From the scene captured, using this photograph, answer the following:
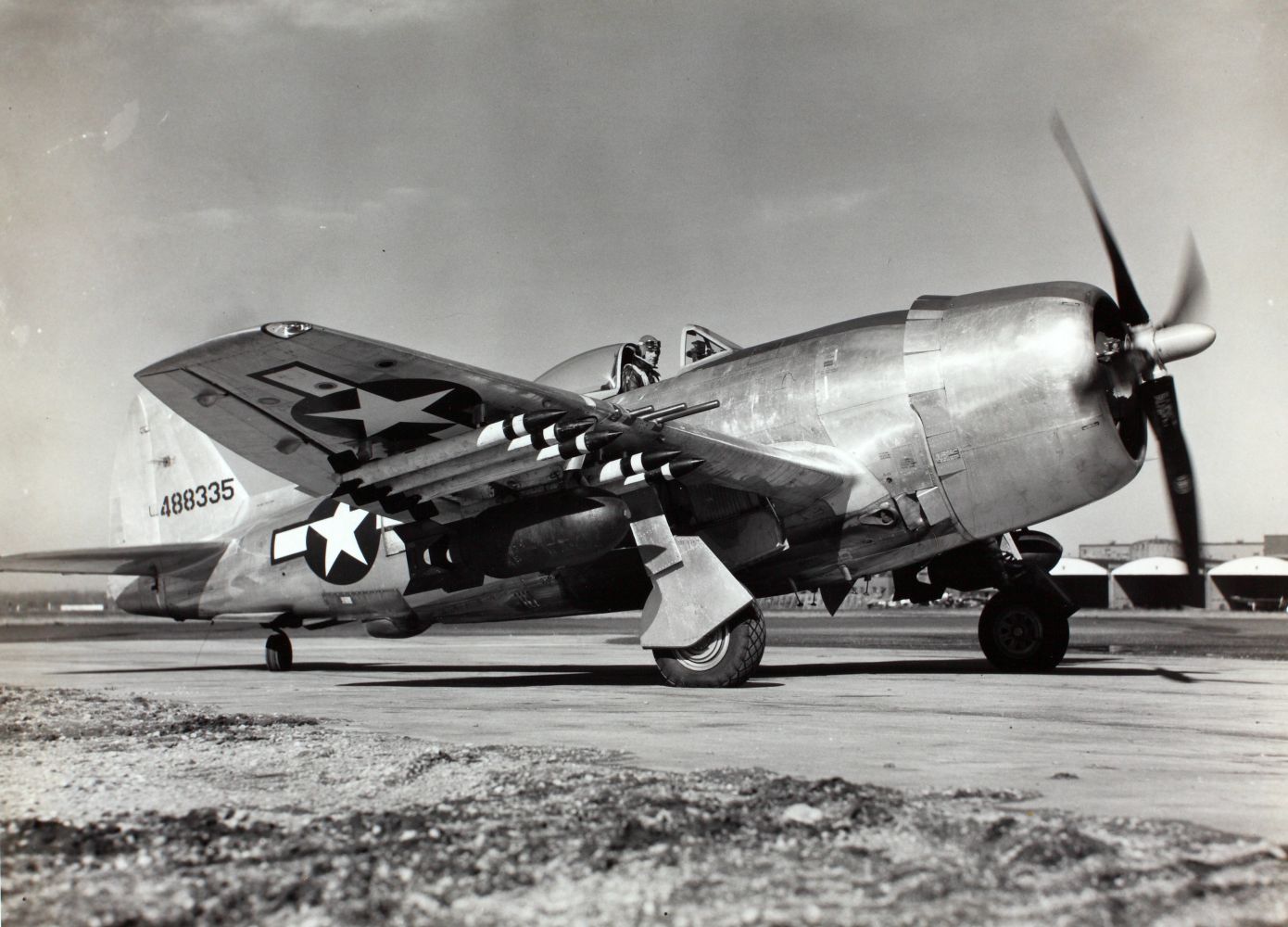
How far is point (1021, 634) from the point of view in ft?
38.9

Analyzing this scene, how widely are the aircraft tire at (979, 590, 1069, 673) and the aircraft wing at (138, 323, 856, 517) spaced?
10.2ft

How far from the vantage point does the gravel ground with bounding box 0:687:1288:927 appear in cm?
279

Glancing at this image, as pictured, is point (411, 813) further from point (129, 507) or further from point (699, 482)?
point (129, 507)

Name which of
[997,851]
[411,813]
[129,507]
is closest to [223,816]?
[411,813]

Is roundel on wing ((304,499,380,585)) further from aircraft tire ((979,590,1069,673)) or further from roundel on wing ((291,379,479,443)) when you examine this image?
aircraft tire ((979,590,1069,673))

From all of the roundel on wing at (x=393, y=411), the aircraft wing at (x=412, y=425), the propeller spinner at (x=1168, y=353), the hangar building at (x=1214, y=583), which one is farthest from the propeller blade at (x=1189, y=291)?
the hangar building at (x=1214, y=583)

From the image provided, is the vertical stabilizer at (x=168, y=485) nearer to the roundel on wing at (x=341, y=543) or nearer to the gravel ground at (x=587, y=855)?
the roundel on wing at (x=341, y=543)

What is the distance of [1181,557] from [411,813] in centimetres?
804

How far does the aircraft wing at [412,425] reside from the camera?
895cm

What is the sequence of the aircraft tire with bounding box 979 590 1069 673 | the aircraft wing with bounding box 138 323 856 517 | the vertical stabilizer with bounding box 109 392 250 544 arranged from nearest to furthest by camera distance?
the aircraft wing with bounding box 138 323 856 517, the aircraft tire with bounding box 979 590 1069 673, the vertical stabilizer with bounding box 109 392 250 544

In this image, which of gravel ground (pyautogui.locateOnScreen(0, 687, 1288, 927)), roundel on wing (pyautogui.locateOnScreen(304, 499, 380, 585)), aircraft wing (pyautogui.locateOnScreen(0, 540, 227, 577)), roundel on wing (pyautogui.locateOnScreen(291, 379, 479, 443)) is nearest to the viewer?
gravel ground (pyautogui.locateOnScreen(0, 687, 1288, 927))

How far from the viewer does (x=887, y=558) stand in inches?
417

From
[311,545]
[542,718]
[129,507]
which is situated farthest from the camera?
[129,507]

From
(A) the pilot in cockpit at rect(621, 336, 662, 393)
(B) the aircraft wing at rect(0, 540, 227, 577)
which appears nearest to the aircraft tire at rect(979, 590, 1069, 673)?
(A) the pilot in cockpit at rect(621, 336, 662, 393)
